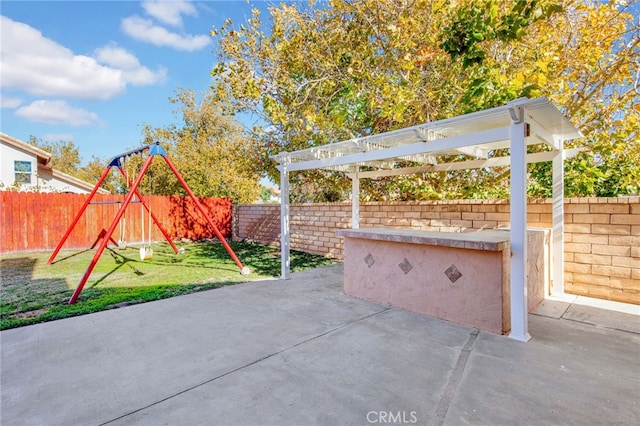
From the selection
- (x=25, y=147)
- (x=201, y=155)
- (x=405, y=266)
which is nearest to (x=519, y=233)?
(x=405, y=266)

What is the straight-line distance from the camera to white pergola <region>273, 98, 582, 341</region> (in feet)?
10.8

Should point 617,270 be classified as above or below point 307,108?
below

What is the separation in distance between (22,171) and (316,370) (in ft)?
60.6

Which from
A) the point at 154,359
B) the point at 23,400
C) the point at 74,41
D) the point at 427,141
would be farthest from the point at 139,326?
the point at 74,41

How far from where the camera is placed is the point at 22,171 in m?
14.4

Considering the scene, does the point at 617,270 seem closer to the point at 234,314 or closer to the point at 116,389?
the point at 234,314

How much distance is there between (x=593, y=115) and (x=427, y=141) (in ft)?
13.6

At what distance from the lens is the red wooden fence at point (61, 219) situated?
32.2 feet

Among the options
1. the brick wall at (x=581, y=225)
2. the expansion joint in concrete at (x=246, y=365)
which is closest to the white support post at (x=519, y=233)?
the expansion joint in concrete at (x=246, y=365)

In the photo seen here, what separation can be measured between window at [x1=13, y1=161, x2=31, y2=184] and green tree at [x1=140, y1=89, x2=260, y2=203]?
4.97 m

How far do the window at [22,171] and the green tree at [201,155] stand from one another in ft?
16.3

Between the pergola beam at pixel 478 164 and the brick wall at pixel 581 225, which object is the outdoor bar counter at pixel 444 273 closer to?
the brick wall at pixel 581 225

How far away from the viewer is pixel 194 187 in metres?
15.6

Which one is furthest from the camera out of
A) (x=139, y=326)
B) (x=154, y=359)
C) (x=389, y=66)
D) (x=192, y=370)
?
(x=389, y=66)
